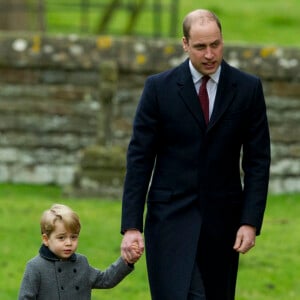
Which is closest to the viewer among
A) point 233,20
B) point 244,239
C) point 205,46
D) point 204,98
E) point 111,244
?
point 205,46

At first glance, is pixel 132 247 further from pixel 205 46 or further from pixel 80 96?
pixel 80 96

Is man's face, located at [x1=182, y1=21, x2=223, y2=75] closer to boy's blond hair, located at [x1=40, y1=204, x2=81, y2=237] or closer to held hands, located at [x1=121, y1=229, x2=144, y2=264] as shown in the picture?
held hands, located at [x1=121, y1=229, x2=144, y2=264]

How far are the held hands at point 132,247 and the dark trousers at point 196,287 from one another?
1.04ft

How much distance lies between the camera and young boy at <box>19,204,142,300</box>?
691 centimetres

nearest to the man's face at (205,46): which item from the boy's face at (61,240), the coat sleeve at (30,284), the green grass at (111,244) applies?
the boy's face at (61,240)

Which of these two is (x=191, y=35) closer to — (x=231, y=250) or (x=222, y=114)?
(x=222, y=114)

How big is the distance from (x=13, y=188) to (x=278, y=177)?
290cm

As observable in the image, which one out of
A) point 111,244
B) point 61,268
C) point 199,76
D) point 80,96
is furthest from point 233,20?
point 61,268

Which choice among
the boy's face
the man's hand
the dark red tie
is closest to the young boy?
the boy's face

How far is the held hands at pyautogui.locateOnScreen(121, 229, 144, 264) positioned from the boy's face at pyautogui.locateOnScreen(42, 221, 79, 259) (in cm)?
31

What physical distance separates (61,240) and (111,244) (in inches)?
218

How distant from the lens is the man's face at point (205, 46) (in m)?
7.07

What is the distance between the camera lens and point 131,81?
53.7ft

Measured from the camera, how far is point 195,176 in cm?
732
